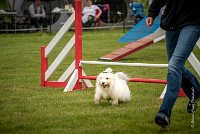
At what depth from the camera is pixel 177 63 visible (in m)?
5.24

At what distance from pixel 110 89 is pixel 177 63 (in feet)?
6.39

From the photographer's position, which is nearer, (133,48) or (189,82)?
(189,82)

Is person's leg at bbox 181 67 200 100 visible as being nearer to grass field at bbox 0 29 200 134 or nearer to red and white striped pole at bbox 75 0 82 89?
grass field at bbox 0 29 200 134

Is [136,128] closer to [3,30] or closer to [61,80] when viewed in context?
[61,80]

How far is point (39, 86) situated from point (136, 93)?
1.70 m

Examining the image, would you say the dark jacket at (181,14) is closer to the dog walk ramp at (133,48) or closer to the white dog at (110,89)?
the white dog at (110,89)

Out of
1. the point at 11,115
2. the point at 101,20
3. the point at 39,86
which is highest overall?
the point at 11,115

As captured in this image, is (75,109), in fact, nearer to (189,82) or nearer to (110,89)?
(110,89)

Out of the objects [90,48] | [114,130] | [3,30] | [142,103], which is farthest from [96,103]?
[3,30]

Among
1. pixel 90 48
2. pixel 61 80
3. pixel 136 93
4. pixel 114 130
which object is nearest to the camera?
pixel 114 130

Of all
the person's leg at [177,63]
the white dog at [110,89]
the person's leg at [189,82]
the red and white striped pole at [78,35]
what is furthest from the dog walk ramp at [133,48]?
the person's leg at [177,63]

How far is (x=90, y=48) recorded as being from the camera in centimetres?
1762

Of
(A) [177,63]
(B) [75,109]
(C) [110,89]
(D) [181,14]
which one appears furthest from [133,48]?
(A) [177,63]

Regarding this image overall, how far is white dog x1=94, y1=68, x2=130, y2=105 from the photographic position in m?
6.99
